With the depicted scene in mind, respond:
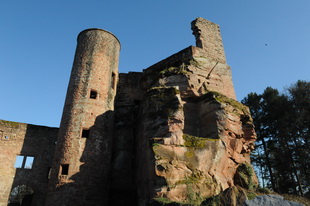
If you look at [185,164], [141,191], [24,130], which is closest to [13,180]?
[24,130]

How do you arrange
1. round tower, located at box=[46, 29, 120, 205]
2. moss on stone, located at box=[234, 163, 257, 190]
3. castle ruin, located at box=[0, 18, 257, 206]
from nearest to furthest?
1. castle ruin, located at box=[0, 18, 257, 206]
2. moss on stone, located at box=[234, 163, 257, 190]
3. round tower, located at box=[46, 29, 120, 205]

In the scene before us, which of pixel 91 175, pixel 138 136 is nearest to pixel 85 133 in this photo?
pixel 91 175

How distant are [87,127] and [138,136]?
9.42 ft

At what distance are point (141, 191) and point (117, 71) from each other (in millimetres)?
8664

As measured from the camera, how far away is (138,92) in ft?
52.6

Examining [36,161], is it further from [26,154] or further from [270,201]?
[270,201]

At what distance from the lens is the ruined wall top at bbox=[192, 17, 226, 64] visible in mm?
14906

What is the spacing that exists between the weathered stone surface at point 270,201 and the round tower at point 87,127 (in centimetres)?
850

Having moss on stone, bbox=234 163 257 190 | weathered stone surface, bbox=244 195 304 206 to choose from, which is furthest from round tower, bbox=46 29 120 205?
weathered stone surface, bbox=244 195 304 206

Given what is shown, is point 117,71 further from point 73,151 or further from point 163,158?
point 163,158

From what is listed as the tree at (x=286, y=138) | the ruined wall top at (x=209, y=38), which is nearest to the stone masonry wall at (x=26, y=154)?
the ruined wall top at (x=209, y=38)

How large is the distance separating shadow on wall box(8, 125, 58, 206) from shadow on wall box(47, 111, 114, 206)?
3326mm

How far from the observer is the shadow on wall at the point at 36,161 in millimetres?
13541

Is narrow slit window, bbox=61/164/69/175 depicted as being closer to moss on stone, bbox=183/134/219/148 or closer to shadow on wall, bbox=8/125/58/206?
shadow on wall, bbox=8/125/58/206
